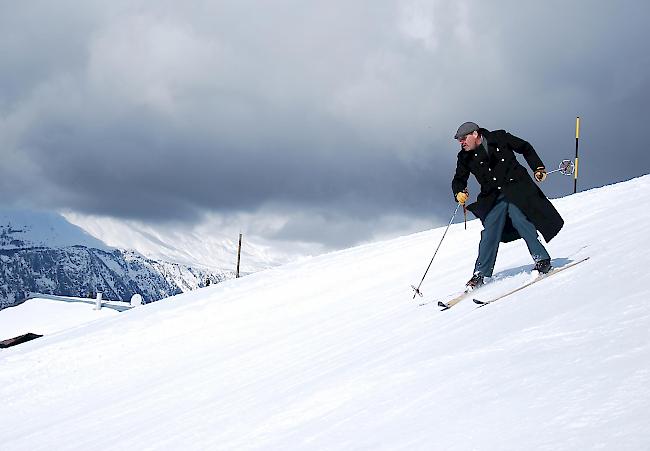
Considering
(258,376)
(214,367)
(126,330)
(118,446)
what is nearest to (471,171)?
(258,376)

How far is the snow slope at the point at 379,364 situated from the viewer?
3.40 m

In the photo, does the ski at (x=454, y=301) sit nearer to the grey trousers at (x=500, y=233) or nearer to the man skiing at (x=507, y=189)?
the grey trousers at (x=500, y=233)

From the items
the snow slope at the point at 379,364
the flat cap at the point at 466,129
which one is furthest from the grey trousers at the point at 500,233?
the flat cap at the point at 466,129

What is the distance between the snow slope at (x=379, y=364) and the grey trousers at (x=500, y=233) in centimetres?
27

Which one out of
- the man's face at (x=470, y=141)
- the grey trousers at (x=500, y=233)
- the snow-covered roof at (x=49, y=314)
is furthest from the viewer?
the snow-covered roof at (x=49, y=314)

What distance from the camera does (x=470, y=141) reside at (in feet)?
23.7

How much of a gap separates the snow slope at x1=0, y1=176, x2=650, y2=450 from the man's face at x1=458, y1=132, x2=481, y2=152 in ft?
4.99

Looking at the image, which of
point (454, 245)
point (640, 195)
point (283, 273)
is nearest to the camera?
point (640, 195)

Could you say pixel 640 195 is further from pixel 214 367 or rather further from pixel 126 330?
pixel 126 330

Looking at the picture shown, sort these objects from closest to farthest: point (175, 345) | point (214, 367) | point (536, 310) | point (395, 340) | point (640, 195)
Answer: point (536, 310)
point (395, 340)
point (214, 367)
point (175, 345)
point (640, 195)

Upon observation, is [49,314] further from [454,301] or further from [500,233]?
[500,233]

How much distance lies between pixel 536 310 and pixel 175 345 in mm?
6727

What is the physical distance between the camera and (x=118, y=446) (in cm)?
574

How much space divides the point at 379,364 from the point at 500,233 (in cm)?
255
